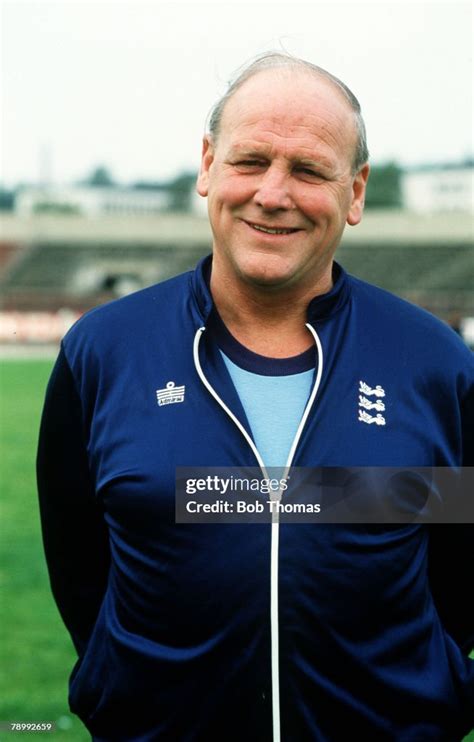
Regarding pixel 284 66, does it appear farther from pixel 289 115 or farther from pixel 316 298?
pixel 316 298

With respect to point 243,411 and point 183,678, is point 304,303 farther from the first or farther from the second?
point 183,678

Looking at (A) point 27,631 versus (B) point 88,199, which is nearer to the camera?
Answer: (A) point 27,631

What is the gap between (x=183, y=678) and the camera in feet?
5.14

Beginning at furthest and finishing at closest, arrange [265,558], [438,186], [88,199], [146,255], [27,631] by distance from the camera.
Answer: [88,199] < [438,186] < [146,255] < [27,631] < [265,558]

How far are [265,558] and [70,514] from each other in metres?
0.46

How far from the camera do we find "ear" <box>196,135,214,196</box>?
1.69 m

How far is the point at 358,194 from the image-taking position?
1.70 meters

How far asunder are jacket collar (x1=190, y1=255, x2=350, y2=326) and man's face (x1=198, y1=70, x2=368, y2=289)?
44mm

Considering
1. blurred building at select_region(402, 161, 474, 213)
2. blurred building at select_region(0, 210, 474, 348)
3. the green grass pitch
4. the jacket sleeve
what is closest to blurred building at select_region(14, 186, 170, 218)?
blurred building at select_region(402, 161, 474, 213)

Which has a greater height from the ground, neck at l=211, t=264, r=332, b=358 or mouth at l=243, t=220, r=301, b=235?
mouth at l=243, t=220, r=301, b=235

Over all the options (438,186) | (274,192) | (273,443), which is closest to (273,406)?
(273,443)

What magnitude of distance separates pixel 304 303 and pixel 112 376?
0.32 m

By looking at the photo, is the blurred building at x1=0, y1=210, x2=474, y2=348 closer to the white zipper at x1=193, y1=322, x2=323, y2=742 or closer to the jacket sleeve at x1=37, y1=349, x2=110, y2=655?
the jacket sleeve at x1=37, y1=349, x2=110, y2=655

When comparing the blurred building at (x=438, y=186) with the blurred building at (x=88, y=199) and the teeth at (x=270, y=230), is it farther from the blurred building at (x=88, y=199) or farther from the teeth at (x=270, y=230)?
the teeth at (x=270, y=230)
